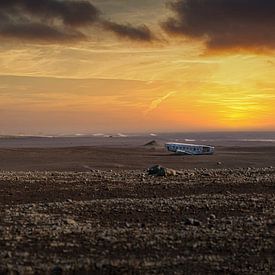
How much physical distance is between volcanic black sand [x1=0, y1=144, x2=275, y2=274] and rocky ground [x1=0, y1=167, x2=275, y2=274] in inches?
0.7

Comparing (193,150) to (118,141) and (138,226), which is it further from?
(118,141)

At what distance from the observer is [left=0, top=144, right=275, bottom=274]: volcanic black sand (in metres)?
11.0

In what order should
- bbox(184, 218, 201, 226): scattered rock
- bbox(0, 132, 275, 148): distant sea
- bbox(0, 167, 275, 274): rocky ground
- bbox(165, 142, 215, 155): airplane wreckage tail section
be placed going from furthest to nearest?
bbox(0, 132, 275, 148): distant sea, bbox(165, 142, 215, 155): airplane wreckage tail section, bbox(184, 218, 201, 226): scattered rock, bbox(0, 167, 275, 274): rocky ground

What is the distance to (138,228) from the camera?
14.0 meters

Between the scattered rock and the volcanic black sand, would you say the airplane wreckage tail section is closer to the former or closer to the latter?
the volcanic black sand

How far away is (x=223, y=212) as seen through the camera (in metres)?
16.2

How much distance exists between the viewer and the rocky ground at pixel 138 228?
1094 cm

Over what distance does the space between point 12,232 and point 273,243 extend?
568 centimetres

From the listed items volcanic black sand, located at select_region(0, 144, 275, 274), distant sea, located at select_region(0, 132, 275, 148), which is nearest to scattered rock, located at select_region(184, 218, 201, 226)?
volcanic black sand, located at select_region(0, 144, 275, 274)

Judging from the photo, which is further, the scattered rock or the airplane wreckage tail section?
the airplane wreckage tail section

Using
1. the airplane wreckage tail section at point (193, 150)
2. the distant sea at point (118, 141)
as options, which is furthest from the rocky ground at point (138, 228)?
the distant sea at point (118, 141)

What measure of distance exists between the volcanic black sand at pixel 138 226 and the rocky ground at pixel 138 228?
2 cm

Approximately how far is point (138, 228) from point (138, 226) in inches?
9.2

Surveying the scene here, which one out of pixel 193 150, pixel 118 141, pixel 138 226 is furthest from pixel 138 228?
pixel 118 141
